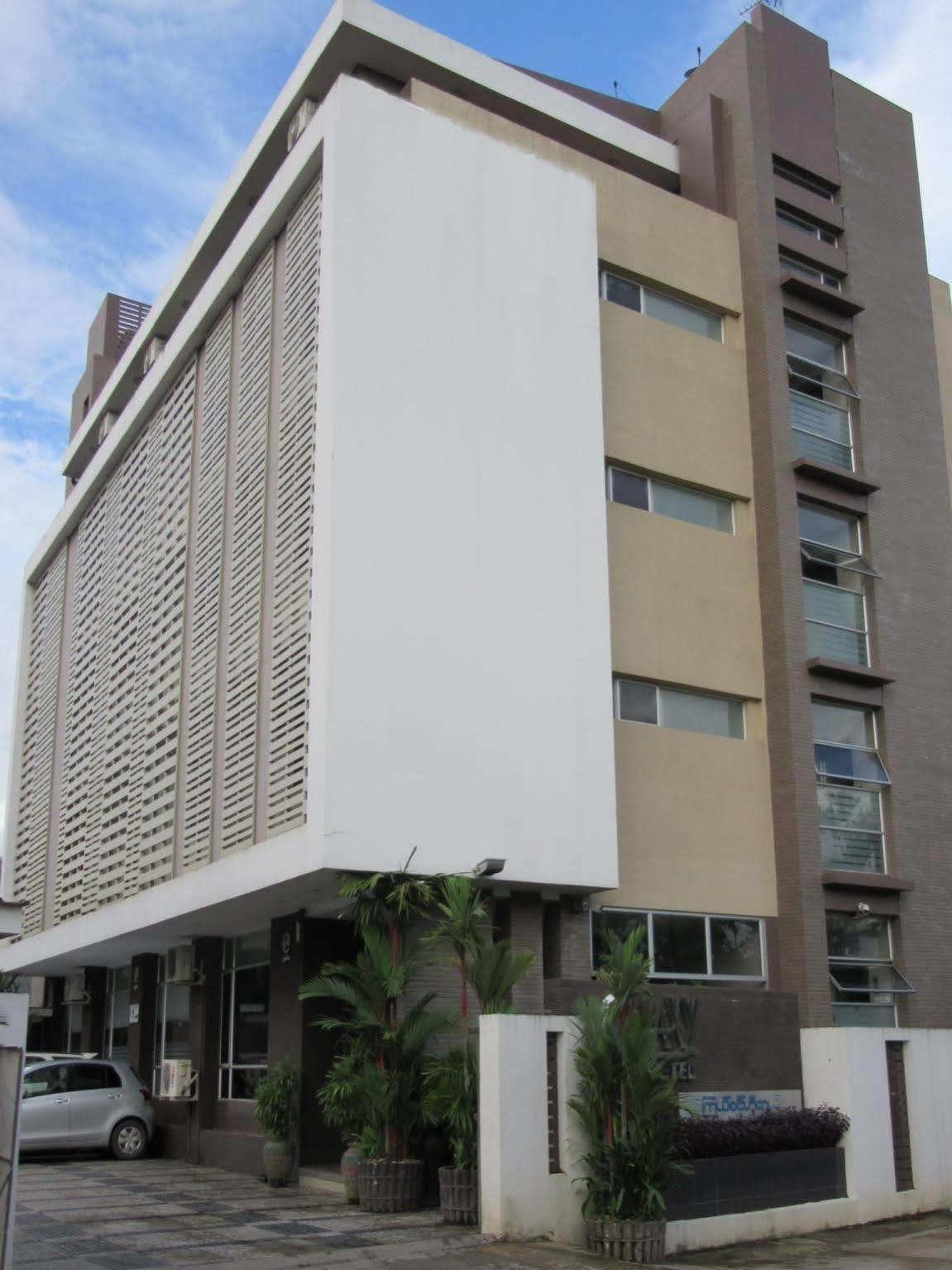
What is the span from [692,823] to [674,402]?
6.95 metres

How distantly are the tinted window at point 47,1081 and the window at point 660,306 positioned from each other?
49.9ft

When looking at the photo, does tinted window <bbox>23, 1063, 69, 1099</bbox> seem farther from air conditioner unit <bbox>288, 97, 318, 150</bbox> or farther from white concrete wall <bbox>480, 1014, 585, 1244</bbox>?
air conditioner unit <bbox>288, 97, 318, 150</bbox>

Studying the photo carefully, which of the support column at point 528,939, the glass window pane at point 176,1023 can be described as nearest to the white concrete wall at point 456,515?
the support column at point 528,939

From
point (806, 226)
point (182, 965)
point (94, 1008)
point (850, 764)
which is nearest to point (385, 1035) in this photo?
point (182, 965)

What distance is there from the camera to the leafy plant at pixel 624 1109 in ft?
44.7

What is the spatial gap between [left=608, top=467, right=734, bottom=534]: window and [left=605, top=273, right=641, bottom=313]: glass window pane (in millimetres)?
3040

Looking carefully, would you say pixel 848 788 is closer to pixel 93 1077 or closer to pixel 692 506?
pixel 692 506

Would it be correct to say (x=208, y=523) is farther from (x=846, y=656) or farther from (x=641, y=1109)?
(x=641, y=1109)

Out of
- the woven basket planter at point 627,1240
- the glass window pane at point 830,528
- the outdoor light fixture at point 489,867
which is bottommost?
the woven basket planter at point 627,1240

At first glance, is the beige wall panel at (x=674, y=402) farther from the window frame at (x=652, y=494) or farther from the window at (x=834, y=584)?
the window at (x=834, y=584)

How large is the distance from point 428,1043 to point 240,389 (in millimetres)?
10606

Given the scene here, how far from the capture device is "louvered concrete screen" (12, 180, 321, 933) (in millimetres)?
18422

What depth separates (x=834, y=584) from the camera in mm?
22859

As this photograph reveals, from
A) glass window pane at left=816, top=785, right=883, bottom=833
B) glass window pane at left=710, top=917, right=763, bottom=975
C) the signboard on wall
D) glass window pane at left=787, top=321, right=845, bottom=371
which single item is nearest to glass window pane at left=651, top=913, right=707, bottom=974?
glass window pane at left=710, top=917, right=763, bottom=975
